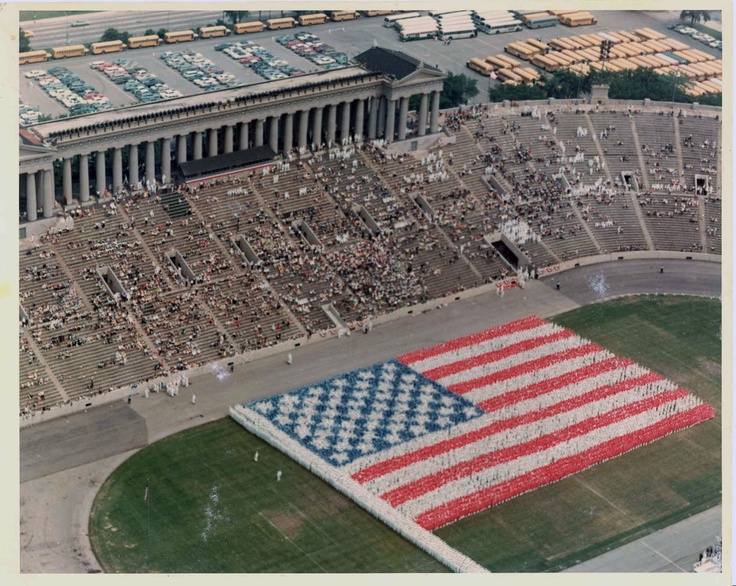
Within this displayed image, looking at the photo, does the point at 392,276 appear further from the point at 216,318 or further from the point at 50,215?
the point at 50,215

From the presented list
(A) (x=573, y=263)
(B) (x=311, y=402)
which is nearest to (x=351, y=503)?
→ (B) (x=311, y=402)

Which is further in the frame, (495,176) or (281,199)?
(495,176)

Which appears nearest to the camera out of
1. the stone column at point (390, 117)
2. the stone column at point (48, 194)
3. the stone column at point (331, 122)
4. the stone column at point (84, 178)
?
the stone column at point (48, 194)

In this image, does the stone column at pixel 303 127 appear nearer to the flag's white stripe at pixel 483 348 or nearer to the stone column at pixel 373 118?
the stone column at pixel 373 118

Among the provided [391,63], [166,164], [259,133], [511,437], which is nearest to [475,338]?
[511,437]

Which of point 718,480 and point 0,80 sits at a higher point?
point 0,80

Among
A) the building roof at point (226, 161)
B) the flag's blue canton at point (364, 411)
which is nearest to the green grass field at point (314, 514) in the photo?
the flag's blue canton at point (364, 411)

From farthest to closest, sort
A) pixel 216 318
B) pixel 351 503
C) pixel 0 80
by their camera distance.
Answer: pixel 216 318 < pixel 351 503 < pixel 0 80

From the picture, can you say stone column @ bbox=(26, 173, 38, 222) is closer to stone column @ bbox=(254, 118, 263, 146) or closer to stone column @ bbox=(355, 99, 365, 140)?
stone column @ bbox=(254, 118, 263, 146)
